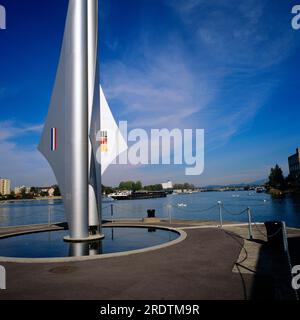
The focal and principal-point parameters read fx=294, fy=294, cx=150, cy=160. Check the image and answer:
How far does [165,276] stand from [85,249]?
5.59m

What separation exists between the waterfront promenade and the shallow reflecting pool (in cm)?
207

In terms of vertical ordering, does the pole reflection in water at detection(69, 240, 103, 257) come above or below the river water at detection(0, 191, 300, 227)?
above

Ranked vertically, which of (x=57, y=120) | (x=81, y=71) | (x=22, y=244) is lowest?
(x=22, y=244)

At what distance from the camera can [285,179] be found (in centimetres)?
12594

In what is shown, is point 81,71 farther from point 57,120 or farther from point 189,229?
point 189,229

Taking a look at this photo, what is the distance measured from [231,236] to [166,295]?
811 cm

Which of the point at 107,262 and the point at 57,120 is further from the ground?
the point at 57,120

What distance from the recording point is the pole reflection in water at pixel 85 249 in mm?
11293

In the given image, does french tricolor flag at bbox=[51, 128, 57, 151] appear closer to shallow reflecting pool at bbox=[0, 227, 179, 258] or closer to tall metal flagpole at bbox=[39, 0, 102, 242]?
tall metal flagpole at bbox=[39, 0, 102, 242]

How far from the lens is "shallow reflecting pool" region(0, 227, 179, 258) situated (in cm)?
1157
